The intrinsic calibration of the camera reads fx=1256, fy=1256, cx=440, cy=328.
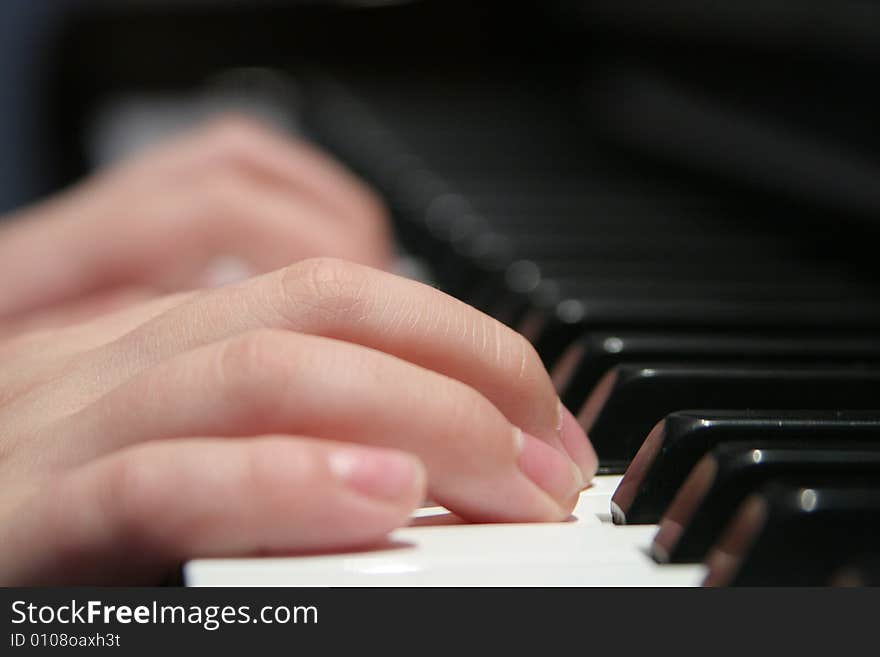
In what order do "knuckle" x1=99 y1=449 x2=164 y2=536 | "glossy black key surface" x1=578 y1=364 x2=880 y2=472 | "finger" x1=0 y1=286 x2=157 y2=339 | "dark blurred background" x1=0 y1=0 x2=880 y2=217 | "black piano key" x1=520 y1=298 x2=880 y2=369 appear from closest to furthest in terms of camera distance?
"knuckle" x1=99 y1=449 x2=164 y2=536 → "glossy black key surface" x1=578 y1=364 x2=880 y2=472 → "black piano key" x1=520 y1=298 x2=880 y2=369 → "finger" x1=0 y1=286 x2=157 y2=339 → "dark blurred background" x1=0 y1=0 x2=880 y2=217

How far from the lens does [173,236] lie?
112 centimetres

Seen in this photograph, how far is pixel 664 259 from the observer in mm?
1033

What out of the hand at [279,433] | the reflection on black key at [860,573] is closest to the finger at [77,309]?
the hand at [279,433]

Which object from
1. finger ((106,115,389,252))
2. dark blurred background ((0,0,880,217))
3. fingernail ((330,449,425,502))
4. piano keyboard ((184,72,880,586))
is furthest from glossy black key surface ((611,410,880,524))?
finger ((106,115,389,252))

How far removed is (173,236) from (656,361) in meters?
0.53

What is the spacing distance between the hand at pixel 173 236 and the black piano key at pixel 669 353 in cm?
40

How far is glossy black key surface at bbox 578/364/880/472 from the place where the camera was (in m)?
0.68

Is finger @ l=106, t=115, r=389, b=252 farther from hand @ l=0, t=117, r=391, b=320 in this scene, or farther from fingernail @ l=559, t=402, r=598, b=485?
fingernail @ l=559, t=402, r=598, b=485

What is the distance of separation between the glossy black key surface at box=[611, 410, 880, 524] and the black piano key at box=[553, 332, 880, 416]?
0.47ft

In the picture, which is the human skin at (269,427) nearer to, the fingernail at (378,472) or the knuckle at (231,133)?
the fingernail at (378,472)

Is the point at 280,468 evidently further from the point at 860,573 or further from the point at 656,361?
the point at 656,361

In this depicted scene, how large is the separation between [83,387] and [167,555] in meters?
0.12

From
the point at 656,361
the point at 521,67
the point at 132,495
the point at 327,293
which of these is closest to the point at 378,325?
the point at 327,293

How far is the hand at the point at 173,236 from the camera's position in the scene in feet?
3.67
